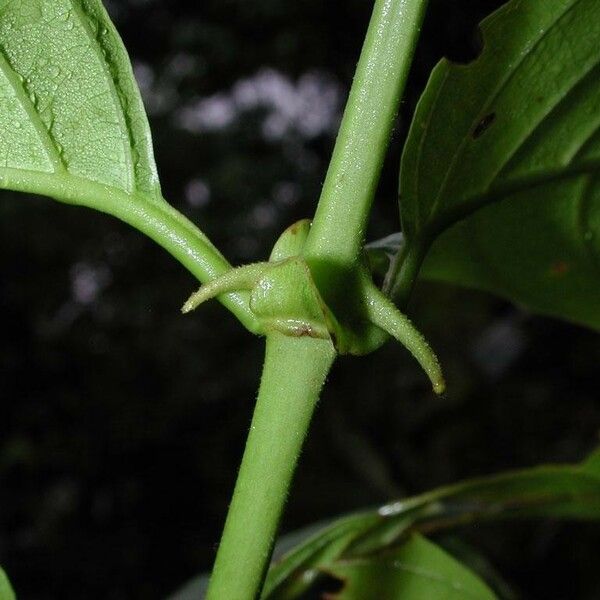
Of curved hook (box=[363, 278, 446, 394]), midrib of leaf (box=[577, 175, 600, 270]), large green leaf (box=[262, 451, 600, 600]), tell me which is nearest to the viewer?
curved hook (box=[363, 278, 446, 394])

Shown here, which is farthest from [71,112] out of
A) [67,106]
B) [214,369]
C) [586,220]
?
[214,369]

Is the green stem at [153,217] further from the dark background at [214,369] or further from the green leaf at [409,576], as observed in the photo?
the dark background at [214,369]

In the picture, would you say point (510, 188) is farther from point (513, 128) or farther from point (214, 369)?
point (214, 369)

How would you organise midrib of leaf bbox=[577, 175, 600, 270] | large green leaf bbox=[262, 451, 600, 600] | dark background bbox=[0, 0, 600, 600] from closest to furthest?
midrib of leaf bbox=[577, 175, 600, 270]
large green leaf bbox=[262, 451, 600, 600]
dark background bbox=[0, 0, 600, 600]

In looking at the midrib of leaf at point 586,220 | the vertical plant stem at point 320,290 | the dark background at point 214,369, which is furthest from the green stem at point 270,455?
the dark background at point 214,369

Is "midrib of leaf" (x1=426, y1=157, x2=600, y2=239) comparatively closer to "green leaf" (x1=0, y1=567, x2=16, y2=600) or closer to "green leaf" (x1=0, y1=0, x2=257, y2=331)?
"green leaf" (x1=0, y1=0, x2=257, y2=331)

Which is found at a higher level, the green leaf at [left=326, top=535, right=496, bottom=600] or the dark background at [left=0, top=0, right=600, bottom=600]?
the dark background at [left=0, top=0, right=600, bottom=600]

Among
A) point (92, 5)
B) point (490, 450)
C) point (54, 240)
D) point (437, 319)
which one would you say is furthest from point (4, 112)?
point (54, 240)

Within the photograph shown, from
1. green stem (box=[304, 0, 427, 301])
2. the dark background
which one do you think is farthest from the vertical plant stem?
the dark background
